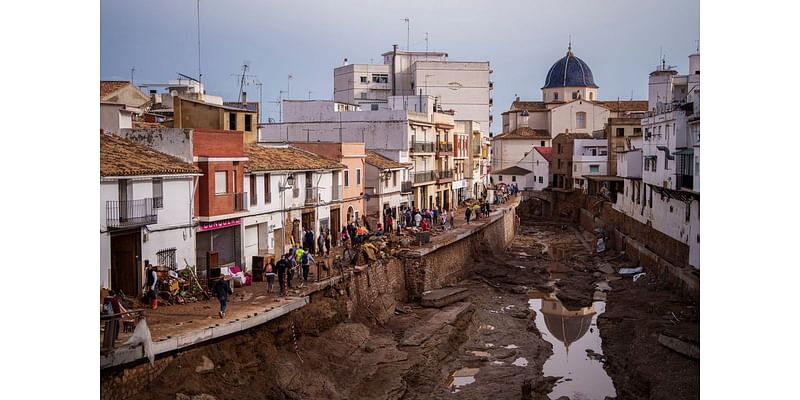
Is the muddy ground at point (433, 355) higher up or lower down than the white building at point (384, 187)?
lower down

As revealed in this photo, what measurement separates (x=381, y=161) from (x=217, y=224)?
1263 centimetres

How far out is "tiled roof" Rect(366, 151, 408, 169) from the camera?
89.9 ft

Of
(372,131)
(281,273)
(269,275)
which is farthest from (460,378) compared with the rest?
(372,131)

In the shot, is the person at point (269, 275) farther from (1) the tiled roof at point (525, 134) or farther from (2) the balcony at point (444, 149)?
(1) the tiled roof at point (525, 134)

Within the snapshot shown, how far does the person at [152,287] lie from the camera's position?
13.4m

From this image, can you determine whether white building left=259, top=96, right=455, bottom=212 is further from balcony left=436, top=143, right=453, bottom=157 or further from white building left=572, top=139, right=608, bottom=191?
white building left=572, top=139, right=608, bottom=191

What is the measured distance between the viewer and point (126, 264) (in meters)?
13.8

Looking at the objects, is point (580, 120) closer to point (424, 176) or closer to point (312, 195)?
point (424, 176)

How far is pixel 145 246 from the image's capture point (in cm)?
1408

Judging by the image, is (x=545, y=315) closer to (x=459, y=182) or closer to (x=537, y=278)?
(x=537, y=278)

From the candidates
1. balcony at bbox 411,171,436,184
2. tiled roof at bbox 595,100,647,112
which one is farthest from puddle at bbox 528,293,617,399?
tiled roof at bbox 595,100,647,112

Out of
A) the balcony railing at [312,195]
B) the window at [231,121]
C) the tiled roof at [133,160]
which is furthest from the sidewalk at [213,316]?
the window at [231,121]

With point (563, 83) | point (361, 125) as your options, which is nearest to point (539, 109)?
point (563, 83)

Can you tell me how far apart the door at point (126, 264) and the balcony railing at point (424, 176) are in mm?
18757
